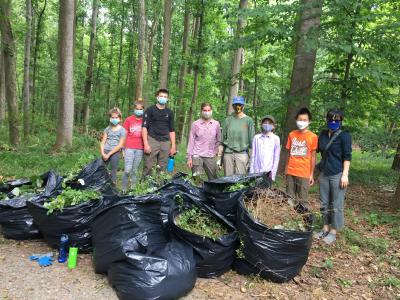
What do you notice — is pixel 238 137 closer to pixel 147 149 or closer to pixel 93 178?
pixel 147 149

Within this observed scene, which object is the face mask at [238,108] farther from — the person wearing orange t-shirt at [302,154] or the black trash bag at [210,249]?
the black trash bag at [210,249]

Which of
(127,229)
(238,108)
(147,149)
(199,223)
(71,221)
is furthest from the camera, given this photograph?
(147,149)

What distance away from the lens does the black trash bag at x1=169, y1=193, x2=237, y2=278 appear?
11.1ft

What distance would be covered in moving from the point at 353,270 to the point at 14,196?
420 cm

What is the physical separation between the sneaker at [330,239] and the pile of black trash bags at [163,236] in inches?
40.5

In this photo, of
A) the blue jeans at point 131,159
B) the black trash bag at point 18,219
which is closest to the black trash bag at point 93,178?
the black trash bag at point 18,219

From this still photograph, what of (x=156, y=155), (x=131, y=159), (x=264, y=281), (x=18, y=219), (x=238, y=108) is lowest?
(x=264, y=281)

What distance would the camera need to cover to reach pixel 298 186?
4.80 m

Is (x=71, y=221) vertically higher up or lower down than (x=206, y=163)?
lower down

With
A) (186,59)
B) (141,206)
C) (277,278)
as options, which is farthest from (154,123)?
(186,59)

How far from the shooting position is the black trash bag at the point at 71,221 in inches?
149

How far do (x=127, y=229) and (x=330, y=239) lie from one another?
2.78 meters

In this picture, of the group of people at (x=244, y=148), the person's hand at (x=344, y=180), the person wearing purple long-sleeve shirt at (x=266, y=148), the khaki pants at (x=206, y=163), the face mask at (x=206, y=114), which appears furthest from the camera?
the khaki pants at (x=206, y=163)

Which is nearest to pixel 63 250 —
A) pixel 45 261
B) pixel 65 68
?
pixel 45 261
